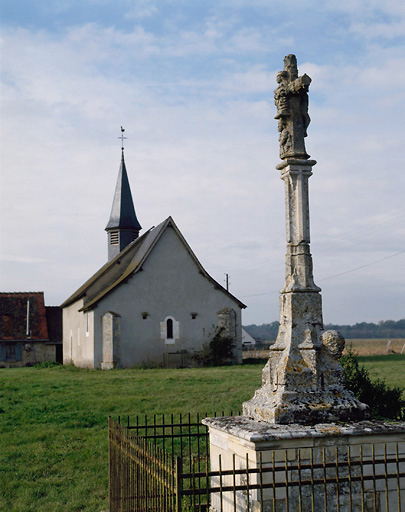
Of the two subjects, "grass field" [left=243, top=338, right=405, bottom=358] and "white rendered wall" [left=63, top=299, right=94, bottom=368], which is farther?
"grass field" [left=243, top=338, right=405, bottom=358]

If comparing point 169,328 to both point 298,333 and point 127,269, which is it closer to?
point 127,269

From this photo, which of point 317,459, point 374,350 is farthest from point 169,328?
point 317,459

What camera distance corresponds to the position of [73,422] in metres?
11.8

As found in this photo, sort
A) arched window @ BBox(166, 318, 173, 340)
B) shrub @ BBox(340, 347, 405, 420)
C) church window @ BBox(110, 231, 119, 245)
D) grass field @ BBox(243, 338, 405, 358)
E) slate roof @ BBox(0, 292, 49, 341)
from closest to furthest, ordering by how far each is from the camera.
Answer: shrub @ BBox(340, 347, 405, 420)
arched window @ BBox(166, 318, 173, 340)
church window @ BBox(110, 231, 119, 245)
slate roof @ BBox(0, 292, 49, 341)
grass field @ BBox(243, 338, 405, 358)

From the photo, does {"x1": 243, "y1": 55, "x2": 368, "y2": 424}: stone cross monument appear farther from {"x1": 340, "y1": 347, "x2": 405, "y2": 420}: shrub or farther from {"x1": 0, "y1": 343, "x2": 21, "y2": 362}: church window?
{"x1": 0, "y1": 343, "x2": 21, "y2": 362}: church window

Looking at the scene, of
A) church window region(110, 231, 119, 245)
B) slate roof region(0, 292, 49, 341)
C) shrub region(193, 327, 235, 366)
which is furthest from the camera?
slate roof region(0, 292, 49, 341)

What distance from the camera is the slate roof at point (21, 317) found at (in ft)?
123

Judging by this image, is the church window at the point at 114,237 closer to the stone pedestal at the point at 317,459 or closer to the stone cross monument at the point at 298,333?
the stone cross monument at the point at 298,333

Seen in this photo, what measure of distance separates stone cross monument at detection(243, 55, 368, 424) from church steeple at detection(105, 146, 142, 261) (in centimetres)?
3146

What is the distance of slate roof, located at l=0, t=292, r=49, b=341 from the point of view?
37.5 m

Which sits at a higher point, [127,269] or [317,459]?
[127,269]

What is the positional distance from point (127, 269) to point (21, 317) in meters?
11.7

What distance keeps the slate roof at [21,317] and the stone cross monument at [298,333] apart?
111 ft

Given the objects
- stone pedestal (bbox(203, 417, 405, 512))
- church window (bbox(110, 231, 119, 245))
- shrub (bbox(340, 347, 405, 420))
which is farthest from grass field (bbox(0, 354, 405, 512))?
church window (bbox(110, 231, 119, 245))
